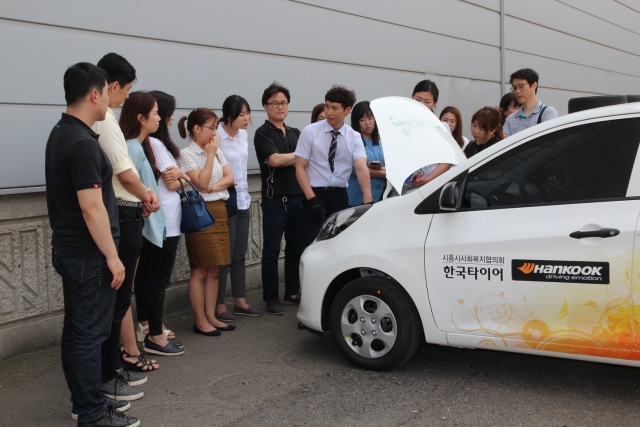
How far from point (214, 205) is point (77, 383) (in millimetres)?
2222

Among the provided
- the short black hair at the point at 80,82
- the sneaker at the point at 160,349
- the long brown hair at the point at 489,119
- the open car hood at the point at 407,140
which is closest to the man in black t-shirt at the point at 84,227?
the short black hair at the point at 80,82

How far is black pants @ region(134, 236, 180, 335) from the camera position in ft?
16.7

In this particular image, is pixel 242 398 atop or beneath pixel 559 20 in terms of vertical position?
beneath

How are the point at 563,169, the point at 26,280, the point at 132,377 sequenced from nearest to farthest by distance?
the point at 563,169
the point at 132,377
the point at 26,280

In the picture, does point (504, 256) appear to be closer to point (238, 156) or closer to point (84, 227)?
point (84, 227)

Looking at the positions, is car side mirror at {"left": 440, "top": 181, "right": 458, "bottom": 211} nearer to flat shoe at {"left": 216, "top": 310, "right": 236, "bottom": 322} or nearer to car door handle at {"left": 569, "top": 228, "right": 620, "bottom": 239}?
car door handle at {"left": 569, "top": 228, "right": 620, "bottom": 239}

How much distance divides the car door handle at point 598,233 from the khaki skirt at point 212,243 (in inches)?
107

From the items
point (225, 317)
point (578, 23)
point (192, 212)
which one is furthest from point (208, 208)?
point (578, 23)

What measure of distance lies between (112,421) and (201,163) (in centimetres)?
235

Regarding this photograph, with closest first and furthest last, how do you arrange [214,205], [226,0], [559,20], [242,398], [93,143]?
[93,143], [242,398], [214,205], [226,0], [559,20]

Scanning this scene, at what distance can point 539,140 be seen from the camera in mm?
4277

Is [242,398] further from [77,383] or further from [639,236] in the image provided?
[639,236]

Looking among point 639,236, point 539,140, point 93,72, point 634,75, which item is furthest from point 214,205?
point 634,75

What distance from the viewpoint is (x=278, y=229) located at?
645cm
